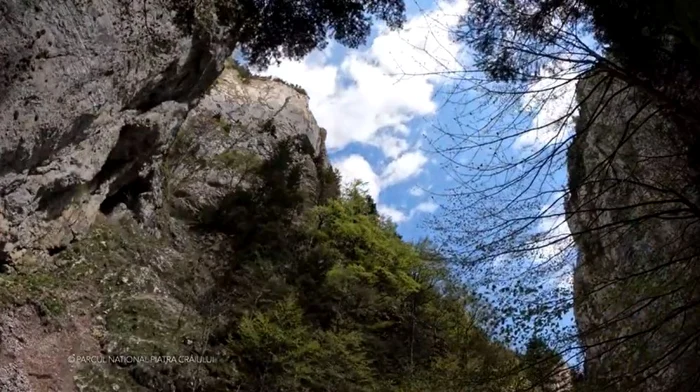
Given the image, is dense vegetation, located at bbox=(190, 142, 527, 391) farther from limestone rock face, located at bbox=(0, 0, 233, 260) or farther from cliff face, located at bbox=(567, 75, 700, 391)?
cliff face, located at bbox=(567, 75, 700, 391)

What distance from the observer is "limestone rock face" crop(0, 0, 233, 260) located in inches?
264

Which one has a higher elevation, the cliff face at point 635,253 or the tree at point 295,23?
the tree at point 295,23

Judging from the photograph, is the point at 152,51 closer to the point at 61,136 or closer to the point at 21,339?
the point at 61,136

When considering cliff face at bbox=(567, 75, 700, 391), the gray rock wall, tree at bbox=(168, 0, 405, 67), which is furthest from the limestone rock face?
cliff face at bbox=(567, 75, 700, 391)

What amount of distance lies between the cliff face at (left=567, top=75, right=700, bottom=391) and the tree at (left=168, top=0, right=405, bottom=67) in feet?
7.63

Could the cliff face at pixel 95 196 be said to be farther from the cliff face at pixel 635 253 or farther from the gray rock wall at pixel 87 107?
the cliff face at pixel 635 253

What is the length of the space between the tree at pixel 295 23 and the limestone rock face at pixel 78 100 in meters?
2.25

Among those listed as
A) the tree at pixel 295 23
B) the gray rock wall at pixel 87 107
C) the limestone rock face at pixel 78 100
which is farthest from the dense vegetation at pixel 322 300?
the tree at pixel 295 23

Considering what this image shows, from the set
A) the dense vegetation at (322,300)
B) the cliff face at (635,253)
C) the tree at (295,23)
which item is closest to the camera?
the cliff face at (635,253)

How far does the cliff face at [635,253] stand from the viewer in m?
3.90

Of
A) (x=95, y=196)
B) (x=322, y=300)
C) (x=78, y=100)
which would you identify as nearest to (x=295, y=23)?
(x=78, y=100)

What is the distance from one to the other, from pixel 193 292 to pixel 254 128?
7542 mm

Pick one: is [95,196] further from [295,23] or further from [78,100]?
[295,23]

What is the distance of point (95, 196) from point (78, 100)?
2.42m
